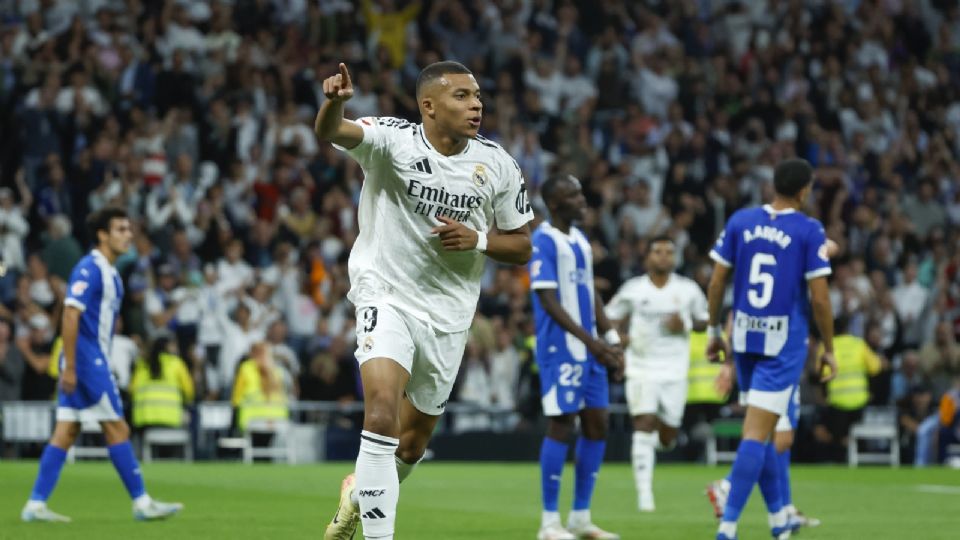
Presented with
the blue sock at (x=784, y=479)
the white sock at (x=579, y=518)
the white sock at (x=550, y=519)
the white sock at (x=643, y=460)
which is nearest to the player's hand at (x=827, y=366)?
the blue sock at (x=784, y=479)

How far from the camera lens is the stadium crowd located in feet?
75.9

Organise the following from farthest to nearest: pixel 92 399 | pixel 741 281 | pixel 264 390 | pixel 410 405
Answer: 1. pixel 264 390
2. pixel 92 399
3. pixel 741 281
4. pixel 410 405

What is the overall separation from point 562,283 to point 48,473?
14.0ft

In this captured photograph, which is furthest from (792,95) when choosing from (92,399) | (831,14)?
(92,399)

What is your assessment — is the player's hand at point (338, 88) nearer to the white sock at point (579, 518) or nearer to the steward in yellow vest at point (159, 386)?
the white sock at point (579, 518)

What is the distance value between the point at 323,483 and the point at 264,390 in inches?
192

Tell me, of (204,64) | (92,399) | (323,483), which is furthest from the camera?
(204,64)

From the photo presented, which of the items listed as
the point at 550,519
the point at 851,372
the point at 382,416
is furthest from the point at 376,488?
the point at 851,372

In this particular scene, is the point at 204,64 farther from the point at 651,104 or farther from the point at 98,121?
the point at 651,104

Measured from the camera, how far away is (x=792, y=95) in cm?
2973

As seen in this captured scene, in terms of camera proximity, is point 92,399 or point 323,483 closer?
point 92,399

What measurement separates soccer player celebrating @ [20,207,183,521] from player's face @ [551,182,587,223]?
3.50 m

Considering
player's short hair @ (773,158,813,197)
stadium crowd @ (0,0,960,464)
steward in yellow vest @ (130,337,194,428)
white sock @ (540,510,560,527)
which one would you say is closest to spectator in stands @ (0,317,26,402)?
stadium crowd @ (0,0,960,464)

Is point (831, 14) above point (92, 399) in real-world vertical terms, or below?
above
